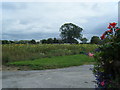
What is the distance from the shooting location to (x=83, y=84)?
183 inches

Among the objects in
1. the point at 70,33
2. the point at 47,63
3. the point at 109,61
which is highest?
the point at 70,33

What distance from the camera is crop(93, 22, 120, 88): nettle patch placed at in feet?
8.02

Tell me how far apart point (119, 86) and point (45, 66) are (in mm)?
6184

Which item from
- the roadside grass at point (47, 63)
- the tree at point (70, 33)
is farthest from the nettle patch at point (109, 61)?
the tree at point (70, 33)

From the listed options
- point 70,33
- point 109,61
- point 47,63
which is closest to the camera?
point 109,61

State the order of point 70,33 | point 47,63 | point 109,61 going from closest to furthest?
point 109,61
point 47,63
point 70,33

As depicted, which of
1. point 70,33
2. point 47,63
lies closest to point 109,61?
point 47,63

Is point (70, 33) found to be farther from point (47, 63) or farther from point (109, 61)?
point (109, 61)

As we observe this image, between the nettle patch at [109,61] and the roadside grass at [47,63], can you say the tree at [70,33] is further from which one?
the nettle patch at [109,61]

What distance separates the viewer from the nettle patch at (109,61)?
2.44 meters

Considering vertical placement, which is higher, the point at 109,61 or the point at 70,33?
the point at 70,33

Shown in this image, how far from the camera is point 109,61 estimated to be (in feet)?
8.33

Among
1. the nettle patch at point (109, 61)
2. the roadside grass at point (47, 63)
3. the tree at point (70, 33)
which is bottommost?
the roadside grass at point (47, 63)

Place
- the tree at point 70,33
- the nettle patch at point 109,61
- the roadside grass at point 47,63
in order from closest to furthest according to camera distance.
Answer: the nettle patch at point 109,61
the roadside grass at point 47,63
the tree at point 70,33
